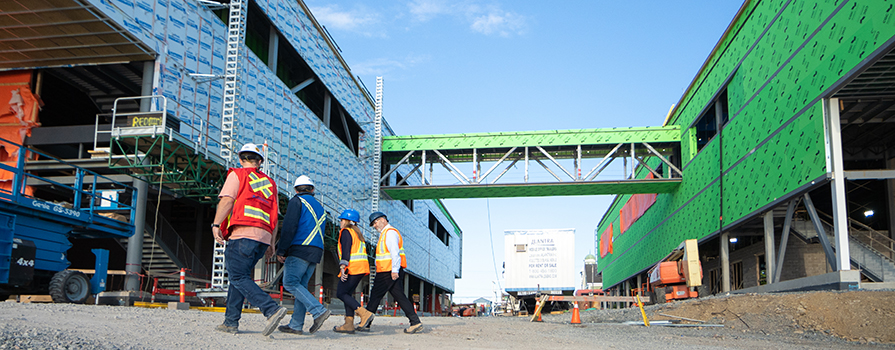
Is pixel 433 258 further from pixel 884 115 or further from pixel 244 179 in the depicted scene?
pixel 244 179

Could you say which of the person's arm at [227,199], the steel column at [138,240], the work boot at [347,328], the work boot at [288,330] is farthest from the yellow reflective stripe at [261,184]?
the steel column at [138,240]

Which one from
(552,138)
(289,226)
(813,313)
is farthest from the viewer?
(552,138)

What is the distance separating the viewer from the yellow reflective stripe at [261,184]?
603 centimetres

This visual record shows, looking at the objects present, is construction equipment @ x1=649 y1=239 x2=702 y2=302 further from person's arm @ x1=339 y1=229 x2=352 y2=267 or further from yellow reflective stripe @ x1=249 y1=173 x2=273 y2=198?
yellow reflective stripe @ x1=249 y1=173 x2=273 y2=198

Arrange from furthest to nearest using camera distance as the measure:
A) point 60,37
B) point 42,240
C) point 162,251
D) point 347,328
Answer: point 162,251 < point 60,37 < point 42,240 < point 347,328

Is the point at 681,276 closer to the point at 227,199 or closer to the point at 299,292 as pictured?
the point at 299,292

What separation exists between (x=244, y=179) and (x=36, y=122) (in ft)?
58.7

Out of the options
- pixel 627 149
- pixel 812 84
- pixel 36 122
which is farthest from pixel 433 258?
pixel 812 84

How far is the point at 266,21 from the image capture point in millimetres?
23781

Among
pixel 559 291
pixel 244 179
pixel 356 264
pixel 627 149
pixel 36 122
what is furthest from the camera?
pixel 559 291

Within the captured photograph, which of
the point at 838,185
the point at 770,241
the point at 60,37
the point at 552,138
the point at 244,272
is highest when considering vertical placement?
the point at 552,138

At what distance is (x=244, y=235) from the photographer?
5887mm

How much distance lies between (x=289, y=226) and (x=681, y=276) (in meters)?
18.9

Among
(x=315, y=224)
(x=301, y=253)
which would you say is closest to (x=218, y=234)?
(x=301, y=253)
